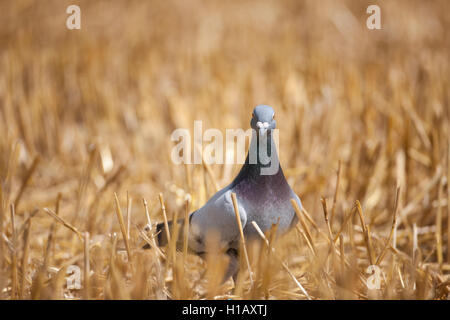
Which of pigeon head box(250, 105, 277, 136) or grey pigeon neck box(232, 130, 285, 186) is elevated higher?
pigeon head box(250, 105, 277, 136)

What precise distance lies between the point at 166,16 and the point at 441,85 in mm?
2174

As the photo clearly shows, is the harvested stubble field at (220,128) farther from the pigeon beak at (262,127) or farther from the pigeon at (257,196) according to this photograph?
the pigeon beak at (262,127)

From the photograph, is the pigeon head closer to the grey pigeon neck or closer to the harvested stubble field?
the grey pigeon neck

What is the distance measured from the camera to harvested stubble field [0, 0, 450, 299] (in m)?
0.96

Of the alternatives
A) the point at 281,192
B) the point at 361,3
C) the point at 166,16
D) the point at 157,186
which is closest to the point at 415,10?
the point at 361,3

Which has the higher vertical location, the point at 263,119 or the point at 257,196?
the point at 263,119

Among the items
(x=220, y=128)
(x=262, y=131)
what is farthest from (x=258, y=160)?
(x=220, y=128)

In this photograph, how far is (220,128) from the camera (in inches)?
78.7

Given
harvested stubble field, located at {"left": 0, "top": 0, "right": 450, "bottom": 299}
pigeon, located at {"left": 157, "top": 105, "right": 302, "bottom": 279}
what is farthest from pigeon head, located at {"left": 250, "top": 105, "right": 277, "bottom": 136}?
harvested stubble field, located at {"left": 0, "top": 0, "right": 450, "bottom": 299}

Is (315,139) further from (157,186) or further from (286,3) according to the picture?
(286,3)

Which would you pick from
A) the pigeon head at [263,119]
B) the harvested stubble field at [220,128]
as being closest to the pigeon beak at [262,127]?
the pigeon head at [263,119]

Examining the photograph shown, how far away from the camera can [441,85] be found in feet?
6.64

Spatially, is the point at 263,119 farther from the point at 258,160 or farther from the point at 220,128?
the point at 220,128

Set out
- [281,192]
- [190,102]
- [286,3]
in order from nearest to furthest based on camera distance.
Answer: [281,192] → [190,102] → [286,3]
